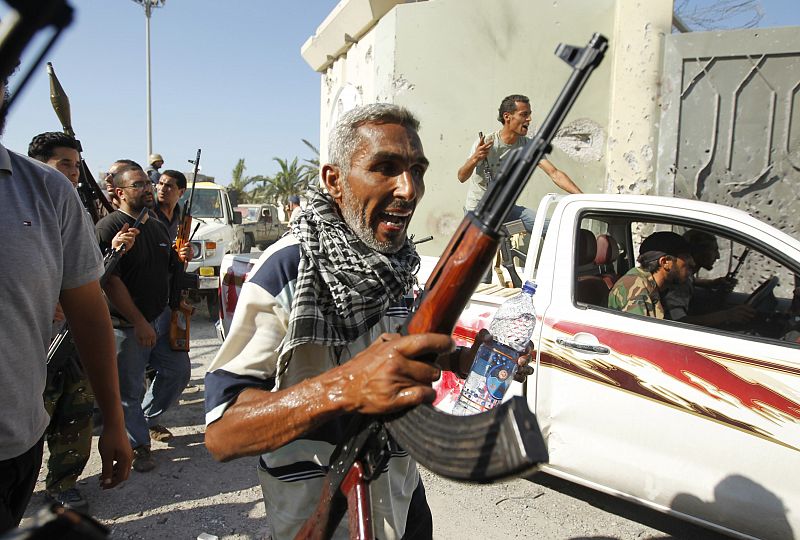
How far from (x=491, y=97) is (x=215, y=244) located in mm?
5144

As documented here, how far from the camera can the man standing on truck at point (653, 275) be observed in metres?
2.99

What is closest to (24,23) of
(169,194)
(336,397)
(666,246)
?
(336,397)

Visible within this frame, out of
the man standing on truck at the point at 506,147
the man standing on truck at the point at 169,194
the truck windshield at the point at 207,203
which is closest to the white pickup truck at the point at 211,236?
the truck windshield at the point at 207,203

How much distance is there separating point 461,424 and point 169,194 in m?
4.77

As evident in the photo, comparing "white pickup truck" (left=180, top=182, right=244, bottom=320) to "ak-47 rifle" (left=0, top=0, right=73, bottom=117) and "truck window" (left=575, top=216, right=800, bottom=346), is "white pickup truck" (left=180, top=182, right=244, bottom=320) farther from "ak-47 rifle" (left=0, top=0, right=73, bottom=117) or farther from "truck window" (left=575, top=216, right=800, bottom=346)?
"ak-47 rifle" (left=0, top=0, right=73, bottom=117)

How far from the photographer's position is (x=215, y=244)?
8.98 meters

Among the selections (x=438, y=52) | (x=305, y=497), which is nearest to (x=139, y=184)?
(x=305, y=497)

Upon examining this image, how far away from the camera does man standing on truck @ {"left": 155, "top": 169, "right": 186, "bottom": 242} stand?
513cm

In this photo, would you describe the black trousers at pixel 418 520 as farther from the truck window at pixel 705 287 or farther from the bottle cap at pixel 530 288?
the truck window at pixel 705 287

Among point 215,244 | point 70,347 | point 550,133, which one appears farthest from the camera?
point 215,244

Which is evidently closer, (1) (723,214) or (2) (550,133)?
(2) (550,133)

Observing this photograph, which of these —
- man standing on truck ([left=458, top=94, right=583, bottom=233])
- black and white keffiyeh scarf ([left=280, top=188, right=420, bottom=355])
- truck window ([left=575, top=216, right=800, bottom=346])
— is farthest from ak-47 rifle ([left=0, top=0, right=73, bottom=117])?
man standing on truck ([left=458, top=94, right=583, bottom=233])

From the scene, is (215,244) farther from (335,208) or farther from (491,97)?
(335,208)

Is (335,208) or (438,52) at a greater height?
(438,52)
